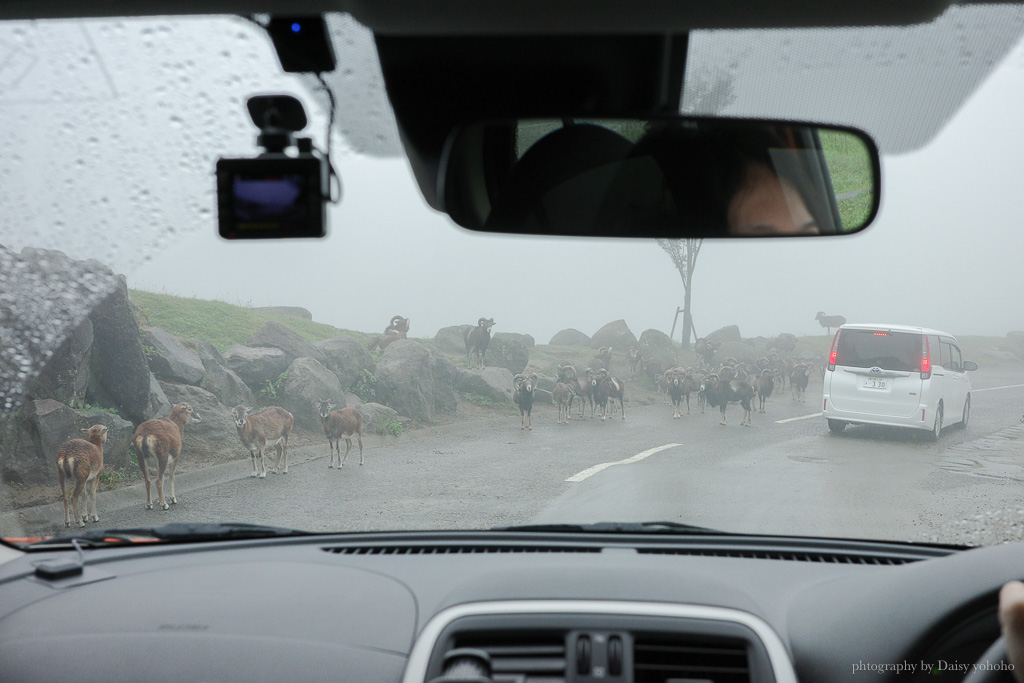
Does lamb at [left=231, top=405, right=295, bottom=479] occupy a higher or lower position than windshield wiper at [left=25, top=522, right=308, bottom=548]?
higher

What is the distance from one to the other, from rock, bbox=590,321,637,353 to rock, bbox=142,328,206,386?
2.61 meters

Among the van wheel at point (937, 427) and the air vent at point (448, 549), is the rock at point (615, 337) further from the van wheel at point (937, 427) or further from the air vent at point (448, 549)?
the air vent at point (448, 549)

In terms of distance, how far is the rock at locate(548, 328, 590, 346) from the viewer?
5.05 m

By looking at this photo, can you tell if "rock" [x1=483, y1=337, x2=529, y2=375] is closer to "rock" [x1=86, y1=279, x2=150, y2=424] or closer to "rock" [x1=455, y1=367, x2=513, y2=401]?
"rock" [x1=455, y1=367, x2=513, y2=401]

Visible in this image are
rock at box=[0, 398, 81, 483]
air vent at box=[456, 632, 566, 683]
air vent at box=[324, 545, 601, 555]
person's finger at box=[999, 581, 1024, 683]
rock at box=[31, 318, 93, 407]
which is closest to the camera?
person's finger at box=[999, 581, 1024, 683]

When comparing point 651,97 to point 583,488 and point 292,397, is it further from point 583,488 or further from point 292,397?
point 292,397

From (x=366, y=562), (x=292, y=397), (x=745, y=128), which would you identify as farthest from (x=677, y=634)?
(x=292, y=397)

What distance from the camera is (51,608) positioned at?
273 cm

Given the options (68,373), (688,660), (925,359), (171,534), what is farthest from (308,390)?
(925,359)

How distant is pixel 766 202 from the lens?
209cm

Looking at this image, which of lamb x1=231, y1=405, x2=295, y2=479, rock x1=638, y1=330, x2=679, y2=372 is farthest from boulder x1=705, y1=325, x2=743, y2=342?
lamb x1=231, y1=405, x2=295, y2=479

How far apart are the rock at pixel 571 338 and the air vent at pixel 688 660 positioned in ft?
9.39

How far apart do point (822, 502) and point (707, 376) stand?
55.7 inches

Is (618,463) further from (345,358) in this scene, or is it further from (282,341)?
(282,341)
